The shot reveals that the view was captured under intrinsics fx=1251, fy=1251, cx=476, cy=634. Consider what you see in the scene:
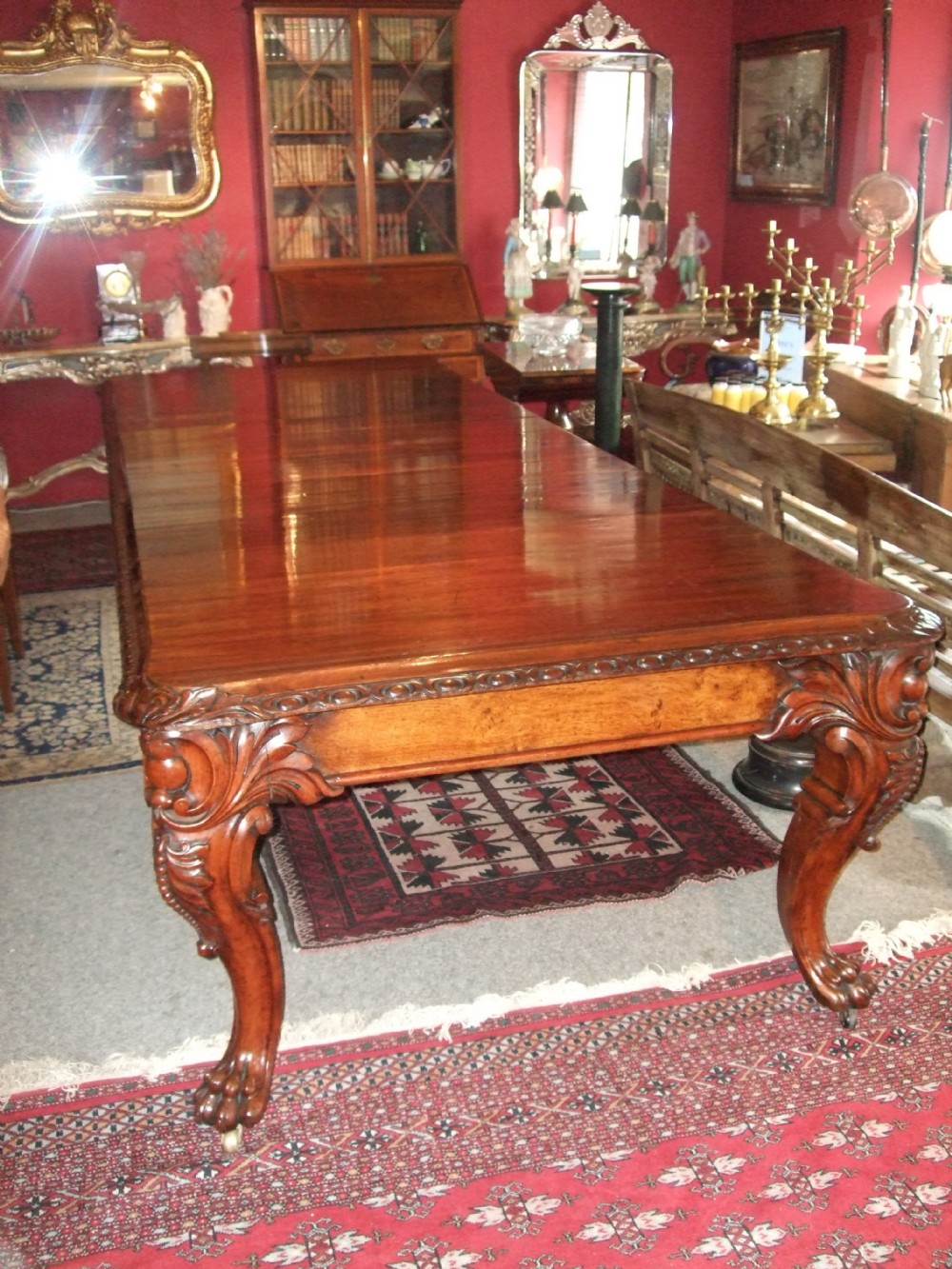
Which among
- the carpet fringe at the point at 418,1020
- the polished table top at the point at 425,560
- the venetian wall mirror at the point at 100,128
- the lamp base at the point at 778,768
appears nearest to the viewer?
the polished table top at the point at 425,560

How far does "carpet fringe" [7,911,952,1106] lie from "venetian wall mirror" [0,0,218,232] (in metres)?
4.69

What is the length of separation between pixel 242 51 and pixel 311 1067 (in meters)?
5.09

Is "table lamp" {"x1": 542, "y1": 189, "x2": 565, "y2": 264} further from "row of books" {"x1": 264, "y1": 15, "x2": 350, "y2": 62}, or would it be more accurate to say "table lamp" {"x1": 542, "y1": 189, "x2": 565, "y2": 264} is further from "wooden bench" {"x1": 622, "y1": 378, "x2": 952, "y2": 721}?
"wooden bench" {"x1": 622, "y1": 378, "x2": 952, "y2": 721}

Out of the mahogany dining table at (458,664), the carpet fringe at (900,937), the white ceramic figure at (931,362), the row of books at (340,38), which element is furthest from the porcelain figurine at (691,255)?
the carpet fringe at (900,937)

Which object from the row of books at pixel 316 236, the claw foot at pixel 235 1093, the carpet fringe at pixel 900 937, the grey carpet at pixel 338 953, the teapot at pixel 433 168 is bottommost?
the grey carpet at pixel 338 953

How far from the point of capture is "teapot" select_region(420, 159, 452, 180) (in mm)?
5949

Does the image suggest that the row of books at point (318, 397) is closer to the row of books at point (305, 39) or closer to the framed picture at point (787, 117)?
the row of books at point (305, 39)

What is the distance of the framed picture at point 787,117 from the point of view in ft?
18.2

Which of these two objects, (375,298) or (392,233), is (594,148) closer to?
(392,233)

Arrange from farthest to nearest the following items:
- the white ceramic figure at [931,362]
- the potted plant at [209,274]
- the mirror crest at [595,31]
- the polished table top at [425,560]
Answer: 1. the mirror crest at [595,31]
2. the potted plant at [209,274]
3. the white ceramic figure at [931,362]
4. the polished table top at [425,560]

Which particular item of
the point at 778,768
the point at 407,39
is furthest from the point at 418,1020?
the point at 407,39

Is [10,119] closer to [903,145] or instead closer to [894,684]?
[903,145]

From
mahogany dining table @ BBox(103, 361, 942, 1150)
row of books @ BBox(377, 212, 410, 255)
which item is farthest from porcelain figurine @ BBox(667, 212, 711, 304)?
mahogany dining table @ BBox(103, 361, 942, 1150)

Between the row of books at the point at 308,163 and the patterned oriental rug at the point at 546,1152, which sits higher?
the row of books at the point at 308,163
